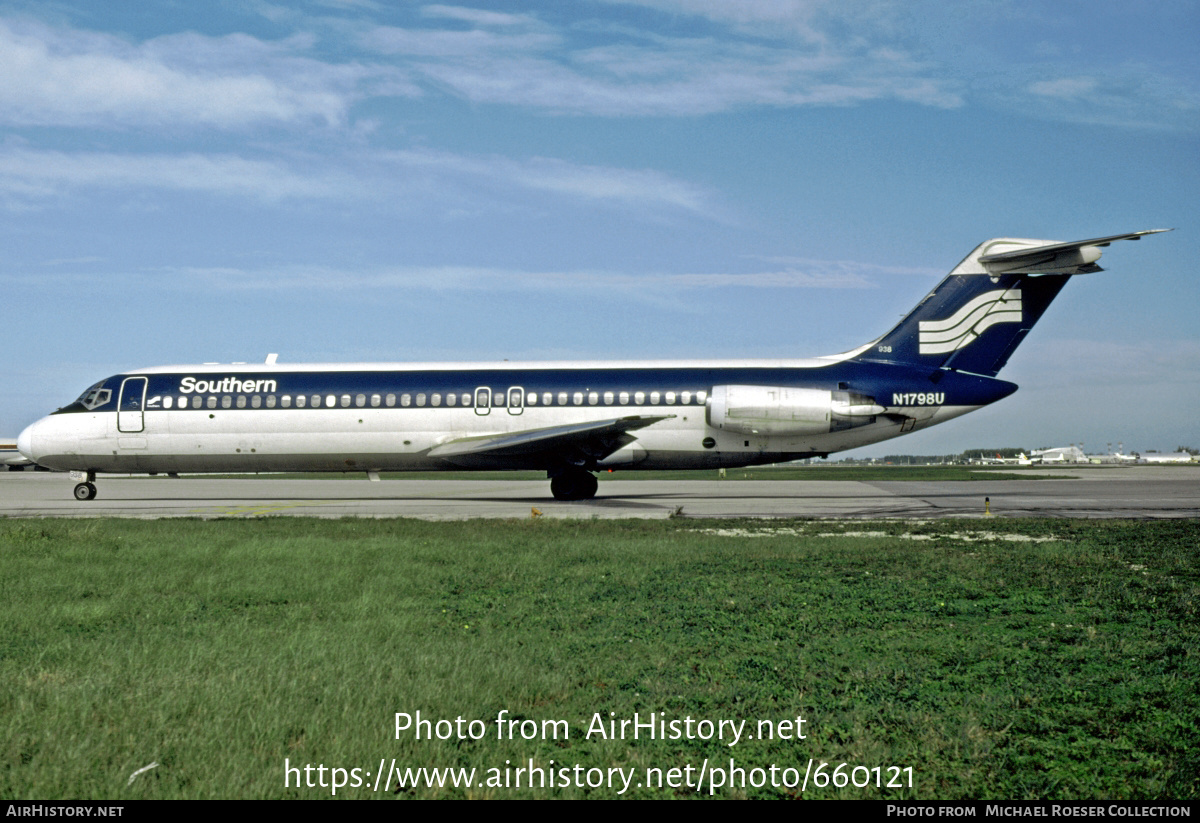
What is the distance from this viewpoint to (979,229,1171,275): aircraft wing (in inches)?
914

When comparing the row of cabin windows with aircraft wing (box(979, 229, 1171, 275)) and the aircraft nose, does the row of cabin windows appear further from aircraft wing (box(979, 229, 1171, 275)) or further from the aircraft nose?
aircraft wing (box(979, 229, 1171, 275))

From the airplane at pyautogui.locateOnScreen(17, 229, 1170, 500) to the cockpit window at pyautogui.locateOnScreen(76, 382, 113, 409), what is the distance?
0.05 m

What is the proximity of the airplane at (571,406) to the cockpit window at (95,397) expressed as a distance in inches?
2.0

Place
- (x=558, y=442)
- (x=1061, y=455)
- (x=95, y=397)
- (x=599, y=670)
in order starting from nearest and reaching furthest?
(x=599, y=670) → (x=558, y=442) → (x=95, y=397) → (x=1061, y=455)

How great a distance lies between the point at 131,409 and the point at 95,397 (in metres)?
1.39

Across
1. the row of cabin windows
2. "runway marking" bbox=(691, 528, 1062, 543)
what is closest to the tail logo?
the row of cabin windows

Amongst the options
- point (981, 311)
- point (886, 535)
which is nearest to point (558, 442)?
point (886, 535)

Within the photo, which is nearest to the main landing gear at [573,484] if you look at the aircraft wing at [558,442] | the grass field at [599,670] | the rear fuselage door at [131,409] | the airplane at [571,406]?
the airplane at [571,406]

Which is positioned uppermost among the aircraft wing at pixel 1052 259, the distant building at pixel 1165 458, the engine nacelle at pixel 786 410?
the aircraft wing at pixel 1052 259

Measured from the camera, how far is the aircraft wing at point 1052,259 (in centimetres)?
2322

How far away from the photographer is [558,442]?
947 inches

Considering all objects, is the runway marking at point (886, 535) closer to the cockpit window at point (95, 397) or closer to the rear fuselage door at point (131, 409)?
the rear fuselage door at point (131, 409)

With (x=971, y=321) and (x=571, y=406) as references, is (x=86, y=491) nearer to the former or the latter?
(x=571, y=406)

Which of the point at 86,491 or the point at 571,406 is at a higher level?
the point at 571,406
